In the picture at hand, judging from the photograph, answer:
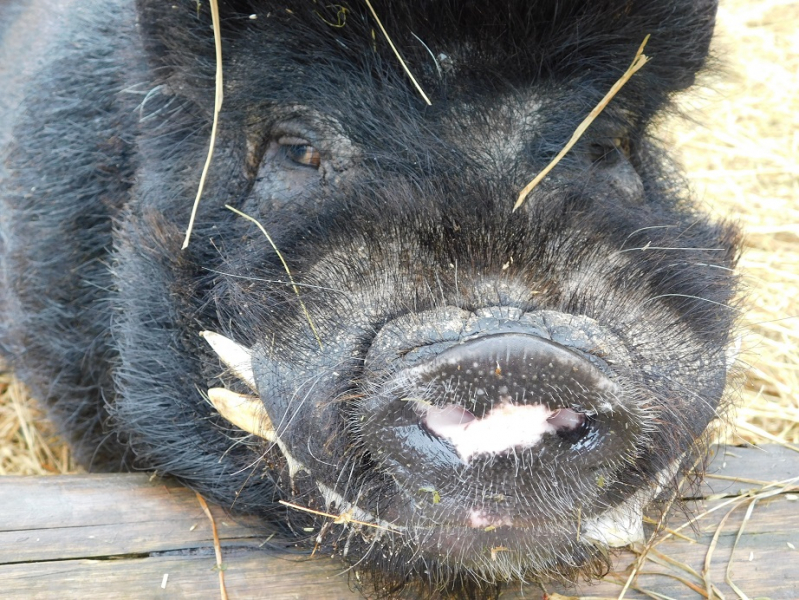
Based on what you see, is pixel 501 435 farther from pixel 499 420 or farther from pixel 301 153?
pixel 301 153

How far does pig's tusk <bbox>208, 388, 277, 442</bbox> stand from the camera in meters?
2.43

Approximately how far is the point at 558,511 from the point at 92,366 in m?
2.26

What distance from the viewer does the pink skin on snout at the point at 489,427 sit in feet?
6.51

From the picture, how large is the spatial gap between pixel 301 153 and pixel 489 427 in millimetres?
1138

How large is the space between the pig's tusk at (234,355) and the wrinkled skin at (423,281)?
2 cm

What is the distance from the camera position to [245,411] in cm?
248

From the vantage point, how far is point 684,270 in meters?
2.49

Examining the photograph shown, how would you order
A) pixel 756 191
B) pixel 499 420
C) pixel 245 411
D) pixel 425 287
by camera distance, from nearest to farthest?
pixel 499 420
pixel 425 287
pixel 245 411
pixel 756 191

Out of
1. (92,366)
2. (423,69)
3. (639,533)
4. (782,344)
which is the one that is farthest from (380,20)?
(782,344)

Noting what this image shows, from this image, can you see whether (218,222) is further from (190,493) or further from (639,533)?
(639,533)

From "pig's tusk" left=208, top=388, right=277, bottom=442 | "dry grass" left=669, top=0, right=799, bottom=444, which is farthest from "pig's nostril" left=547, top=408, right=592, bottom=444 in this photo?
"dry grass" left=669, top=0, right=799, bottom=444

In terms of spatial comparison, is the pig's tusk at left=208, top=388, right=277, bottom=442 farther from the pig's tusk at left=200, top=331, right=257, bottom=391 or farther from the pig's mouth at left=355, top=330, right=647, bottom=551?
the pig's mouth at left=355, top=330, right=647, bottom=551

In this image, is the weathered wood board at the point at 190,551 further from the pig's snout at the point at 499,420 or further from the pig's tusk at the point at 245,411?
the pig's snout at the point at 499,420

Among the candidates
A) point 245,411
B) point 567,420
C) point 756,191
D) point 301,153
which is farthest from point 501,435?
point 756,191
